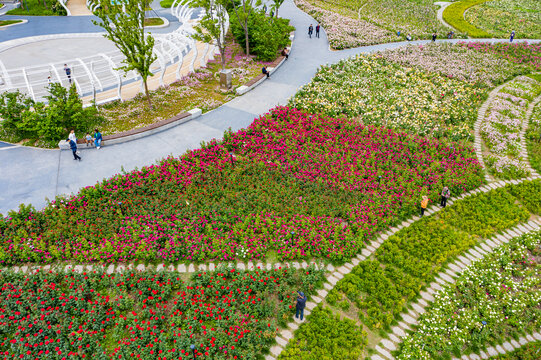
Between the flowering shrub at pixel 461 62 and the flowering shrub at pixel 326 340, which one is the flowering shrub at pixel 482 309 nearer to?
the flowering shrub at pixel 326 340

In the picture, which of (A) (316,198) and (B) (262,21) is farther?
(B) (262,21)

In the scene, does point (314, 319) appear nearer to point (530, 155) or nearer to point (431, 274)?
point (431, 274)

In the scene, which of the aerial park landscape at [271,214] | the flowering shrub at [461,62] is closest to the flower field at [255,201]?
the aerial park landscape at [271,214]

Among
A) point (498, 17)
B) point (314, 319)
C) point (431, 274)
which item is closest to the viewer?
point (314, 319)

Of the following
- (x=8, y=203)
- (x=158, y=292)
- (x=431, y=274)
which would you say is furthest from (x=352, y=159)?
(x=8, y=203)

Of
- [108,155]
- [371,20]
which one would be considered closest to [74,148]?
[108,155]

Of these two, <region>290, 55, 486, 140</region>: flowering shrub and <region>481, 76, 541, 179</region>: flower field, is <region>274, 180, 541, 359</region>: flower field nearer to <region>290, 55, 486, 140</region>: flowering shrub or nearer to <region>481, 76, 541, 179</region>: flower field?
<region>481, 76, 541, 179</region>: flower field

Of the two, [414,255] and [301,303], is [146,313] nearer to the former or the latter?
[301,303]
